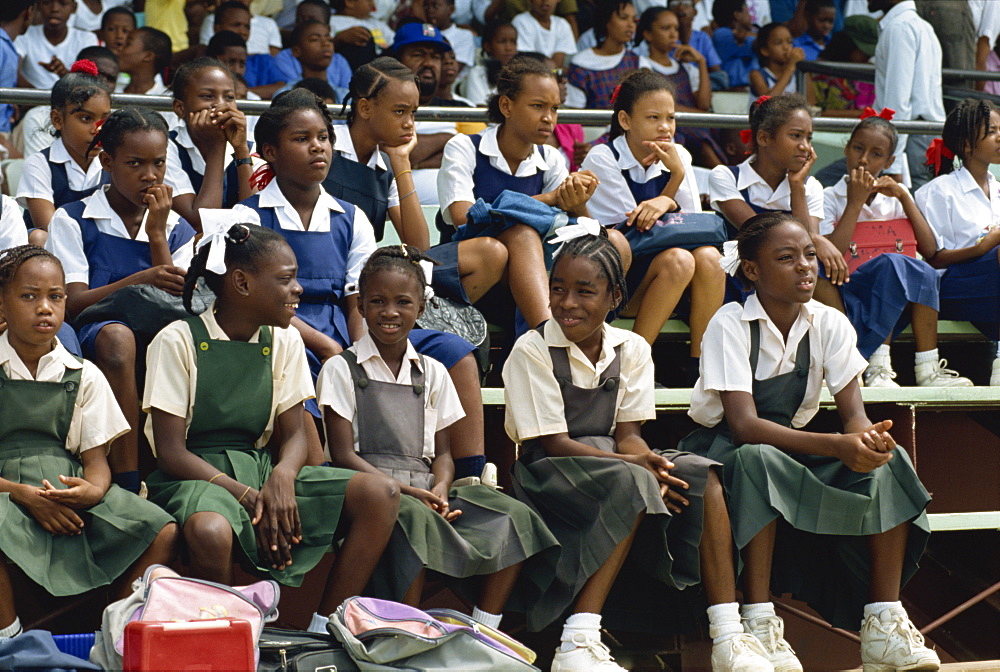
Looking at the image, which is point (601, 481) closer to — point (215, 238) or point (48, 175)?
point (215, 238)

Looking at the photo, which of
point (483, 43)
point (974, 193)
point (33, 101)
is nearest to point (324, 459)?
point (33, 101)

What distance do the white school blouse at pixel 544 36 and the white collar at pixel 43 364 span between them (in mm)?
4674

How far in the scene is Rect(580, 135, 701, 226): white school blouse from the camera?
14.3 feet

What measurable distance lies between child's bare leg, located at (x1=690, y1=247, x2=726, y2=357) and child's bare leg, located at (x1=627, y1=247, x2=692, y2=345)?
5 cm

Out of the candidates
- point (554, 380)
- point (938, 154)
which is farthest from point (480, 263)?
point (938, 154)

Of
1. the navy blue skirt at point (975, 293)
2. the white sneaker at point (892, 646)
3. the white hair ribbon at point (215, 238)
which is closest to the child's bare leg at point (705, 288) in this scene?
the navy blue skirt at point (975, 293)

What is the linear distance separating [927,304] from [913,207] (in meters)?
0.53

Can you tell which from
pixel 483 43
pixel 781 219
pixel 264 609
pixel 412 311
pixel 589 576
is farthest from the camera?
pixel 483 43

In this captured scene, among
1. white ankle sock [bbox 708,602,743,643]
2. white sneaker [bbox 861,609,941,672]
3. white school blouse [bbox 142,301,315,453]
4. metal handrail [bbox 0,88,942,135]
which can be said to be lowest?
white sneaker [bbox 861,609,941,672]

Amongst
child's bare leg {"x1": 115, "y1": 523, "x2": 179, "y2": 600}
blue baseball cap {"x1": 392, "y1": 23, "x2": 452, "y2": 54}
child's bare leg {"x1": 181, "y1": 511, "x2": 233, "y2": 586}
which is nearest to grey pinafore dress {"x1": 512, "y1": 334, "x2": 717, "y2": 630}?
child's bare leg {"x1": 181, "y1": 511, "x2": 233, "y2": 586}

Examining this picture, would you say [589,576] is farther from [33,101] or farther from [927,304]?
[33,101]

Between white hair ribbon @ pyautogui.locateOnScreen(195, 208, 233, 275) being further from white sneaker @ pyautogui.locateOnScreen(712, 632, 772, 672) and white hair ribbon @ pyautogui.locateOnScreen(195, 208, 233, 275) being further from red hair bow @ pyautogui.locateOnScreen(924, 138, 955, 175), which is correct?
red hair bow @ pyautogui.locateOnScreen(924, 138, 955, 175)

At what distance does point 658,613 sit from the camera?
10.9 ft

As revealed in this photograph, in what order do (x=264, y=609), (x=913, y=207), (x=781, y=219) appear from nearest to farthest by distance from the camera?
(x=264, y=609) → (x=781, y=219) → (x=913, y=207)
